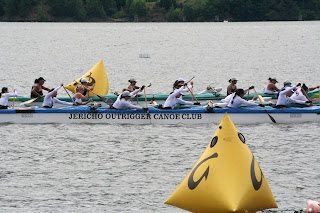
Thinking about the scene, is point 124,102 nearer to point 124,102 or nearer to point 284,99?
point 124,102

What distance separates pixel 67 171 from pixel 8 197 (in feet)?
12.1

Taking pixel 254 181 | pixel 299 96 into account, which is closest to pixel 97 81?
pixel 299 96

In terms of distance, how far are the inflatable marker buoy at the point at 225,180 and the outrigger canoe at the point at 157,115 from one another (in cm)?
1387

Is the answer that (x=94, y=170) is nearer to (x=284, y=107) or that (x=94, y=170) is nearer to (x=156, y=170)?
(x=156, y=170)

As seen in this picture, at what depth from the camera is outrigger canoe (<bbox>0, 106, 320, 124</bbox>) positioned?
32.9 meters

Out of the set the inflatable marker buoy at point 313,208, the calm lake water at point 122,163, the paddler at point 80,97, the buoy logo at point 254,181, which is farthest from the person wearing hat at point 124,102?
the inflatable marker buoy at point 313,208

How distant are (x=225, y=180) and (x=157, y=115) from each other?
15.2 m

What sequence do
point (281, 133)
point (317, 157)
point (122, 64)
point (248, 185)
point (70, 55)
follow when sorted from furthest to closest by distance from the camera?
point (70, 55) < point (122, 64) < point (281, 133) < point (317, 157) < point (248, 185)

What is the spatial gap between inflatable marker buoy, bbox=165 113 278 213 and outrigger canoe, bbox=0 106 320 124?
1387 centimetres

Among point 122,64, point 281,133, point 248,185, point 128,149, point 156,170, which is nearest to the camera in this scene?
point 248,185

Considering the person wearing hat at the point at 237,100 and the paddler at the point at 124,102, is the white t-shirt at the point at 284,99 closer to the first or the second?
the person wearing hat at the point at 237,100

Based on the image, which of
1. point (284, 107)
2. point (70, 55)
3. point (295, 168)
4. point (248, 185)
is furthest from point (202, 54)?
point (248, 185)

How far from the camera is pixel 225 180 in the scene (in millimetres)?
18344

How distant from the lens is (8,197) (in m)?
23.0
